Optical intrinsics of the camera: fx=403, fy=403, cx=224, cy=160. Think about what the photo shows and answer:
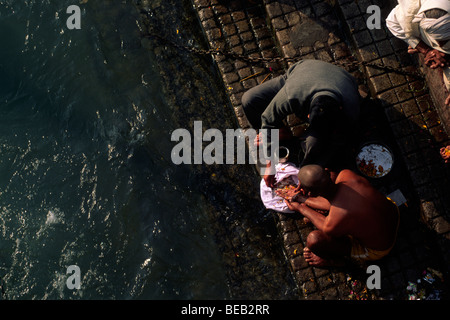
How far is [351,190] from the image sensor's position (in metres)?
4.89

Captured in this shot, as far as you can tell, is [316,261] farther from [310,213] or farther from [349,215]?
[349,215]

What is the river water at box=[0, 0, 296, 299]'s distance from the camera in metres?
6.12

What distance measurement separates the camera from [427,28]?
4961mm

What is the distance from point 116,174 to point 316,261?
338cm

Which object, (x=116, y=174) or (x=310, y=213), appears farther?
(x=116, y=174)

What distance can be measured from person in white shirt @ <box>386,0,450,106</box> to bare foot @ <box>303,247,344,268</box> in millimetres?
2647

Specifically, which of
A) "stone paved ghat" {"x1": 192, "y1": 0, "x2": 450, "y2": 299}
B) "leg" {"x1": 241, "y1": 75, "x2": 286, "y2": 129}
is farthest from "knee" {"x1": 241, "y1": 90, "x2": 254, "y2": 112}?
"stone paved ghat" {"x1": 192, "y1": 0, "x2": 450, "y2": 299}

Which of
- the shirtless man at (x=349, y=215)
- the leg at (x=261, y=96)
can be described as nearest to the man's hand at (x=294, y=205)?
the shirtless man at (x=349, y=215)

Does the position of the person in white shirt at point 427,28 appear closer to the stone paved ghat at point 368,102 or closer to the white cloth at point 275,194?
the stone paved ghat at point 368,102

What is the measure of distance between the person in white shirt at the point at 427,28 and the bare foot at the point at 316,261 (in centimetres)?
265

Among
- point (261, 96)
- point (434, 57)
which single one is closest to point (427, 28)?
point (434, 57)

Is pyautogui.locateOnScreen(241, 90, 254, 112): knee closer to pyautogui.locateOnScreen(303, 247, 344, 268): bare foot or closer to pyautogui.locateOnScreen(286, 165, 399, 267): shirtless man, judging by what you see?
pyautogui.locateOnScreen(286, 165, 399, 267): shirtless man
